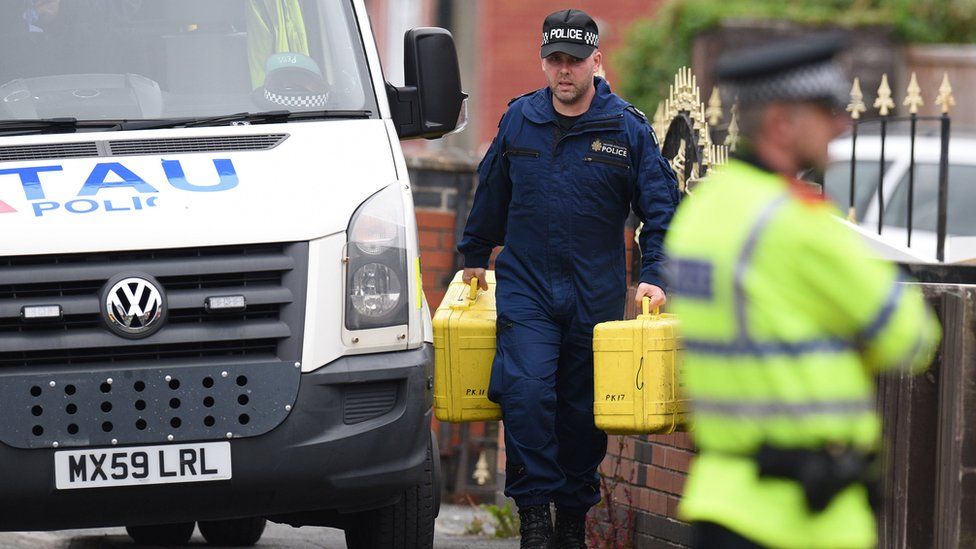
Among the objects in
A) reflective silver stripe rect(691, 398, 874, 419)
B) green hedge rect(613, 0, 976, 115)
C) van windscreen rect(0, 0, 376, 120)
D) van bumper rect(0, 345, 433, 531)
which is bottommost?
van bumper rect(0, 345, 433, 531)

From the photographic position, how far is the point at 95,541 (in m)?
7.11

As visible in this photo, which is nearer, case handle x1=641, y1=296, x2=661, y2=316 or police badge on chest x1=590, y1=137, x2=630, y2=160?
case handle x1=641, y1=296, x2=661, y2=316

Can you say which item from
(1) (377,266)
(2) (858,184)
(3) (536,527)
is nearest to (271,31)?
(1) (377,266)

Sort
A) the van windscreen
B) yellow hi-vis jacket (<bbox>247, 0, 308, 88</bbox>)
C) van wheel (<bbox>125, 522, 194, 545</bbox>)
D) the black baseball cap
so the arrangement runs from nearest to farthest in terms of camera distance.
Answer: the van windscreen, the black baseball cap, yellow hi-vis jacket (<bbox>247, 0, 308, 88</bbox>), van wheel (<bbox>125, 522, 194, 545</bbox>)

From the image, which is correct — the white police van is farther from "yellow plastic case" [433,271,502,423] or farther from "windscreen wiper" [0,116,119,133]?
"yellow plastic case" [433,271,502,423]

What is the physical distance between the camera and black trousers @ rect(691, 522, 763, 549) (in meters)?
3.19

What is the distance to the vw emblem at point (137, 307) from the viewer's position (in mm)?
4887

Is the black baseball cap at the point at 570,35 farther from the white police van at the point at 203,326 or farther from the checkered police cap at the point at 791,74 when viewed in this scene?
the checkered police cap at the point at 791,74

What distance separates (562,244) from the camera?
570 cm

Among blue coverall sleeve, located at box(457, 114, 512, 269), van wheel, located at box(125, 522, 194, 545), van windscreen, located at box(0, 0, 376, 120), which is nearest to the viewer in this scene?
van windscreen, located at box(0, 0, 376, 120)

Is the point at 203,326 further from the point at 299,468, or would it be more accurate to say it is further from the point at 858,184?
the point at 858,184

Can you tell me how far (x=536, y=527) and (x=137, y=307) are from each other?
63.4 inches

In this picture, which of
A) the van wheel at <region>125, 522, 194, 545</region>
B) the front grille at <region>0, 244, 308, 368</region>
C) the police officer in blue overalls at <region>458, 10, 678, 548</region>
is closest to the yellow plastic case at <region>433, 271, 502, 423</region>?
the police officer in blue overalls at <region>458, 10, 678, 548</region>

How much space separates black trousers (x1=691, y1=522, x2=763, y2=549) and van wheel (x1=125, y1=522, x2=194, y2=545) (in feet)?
13.5
